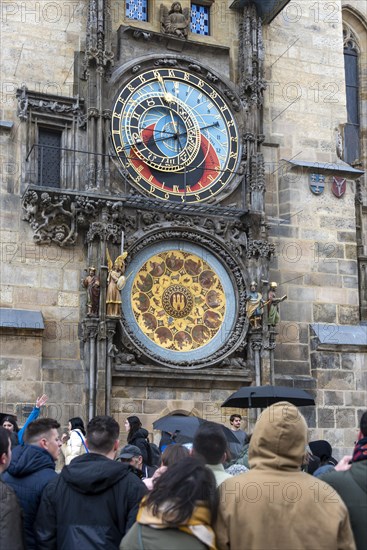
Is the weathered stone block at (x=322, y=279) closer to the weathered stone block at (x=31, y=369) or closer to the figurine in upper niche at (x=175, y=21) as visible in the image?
the figurine in upper niche at (x=175, y=21)

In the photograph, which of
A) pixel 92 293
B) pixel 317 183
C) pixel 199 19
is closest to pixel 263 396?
pixel 92 293

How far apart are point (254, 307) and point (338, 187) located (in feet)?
11.3

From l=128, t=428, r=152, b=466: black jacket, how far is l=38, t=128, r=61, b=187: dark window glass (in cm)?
705

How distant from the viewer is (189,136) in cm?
1659

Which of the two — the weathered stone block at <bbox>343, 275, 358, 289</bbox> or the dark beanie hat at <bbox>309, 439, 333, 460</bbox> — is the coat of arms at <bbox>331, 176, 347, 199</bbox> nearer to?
the weathered stone block at <bbox>343, 275, 358, 289</bbox>

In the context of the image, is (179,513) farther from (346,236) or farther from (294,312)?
(346,236)

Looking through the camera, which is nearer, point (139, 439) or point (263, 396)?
point (139, 439)

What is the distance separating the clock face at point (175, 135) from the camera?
16094 mm

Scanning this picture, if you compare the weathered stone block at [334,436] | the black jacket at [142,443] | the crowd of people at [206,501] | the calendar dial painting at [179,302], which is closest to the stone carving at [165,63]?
the calendar dial painting at [179,302]

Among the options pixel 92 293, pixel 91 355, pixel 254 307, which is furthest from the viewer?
pixel 254 307

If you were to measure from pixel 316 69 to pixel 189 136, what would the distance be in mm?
3619

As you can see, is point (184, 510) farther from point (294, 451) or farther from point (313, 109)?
point (313, 109)

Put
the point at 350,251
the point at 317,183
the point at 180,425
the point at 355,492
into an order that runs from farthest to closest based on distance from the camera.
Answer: the point at 350,251 → the point at 317,183 → the point at 180,425 → the point at 355,492

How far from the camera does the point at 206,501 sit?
4062 mm
